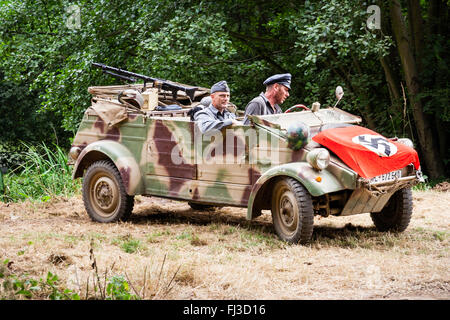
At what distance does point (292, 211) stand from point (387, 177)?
3.21 feet

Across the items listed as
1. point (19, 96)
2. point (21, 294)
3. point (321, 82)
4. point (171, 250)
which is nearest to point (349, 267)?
point (171, 250)

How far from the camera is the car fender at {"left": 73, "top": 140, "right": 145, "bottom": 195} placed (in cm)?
844

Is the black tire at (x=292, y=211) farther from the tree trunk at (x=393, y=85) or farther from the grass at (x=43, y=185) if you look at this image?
the tree trunk at (x=393, y=85)

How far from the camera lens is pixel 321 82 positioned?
1470 cm

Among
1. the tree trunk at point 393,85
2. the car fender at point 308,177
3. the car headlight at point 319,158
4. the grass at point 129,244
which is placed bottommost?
the grass at point 129,244

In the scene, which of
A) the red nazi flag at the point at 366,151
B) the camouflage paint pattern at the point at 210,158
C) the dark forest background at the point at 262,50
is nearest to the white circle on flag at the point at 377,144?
the red nazi flag at the point at 366,151

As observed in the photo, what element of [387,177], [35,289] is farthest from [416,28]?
[35,289]

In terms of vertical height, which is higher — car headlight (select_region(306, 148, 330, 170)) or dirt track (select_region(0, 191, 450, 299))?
car headlight (select_region(306, 148, 330, 170))

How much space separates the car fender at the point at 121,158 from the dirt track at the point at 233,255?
47cm

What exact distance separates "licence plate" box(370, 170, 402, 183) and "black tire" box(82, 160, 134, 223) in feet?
9.99

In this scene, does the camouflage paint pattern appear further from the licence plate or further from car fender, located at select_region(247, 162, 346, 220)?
the licence plate

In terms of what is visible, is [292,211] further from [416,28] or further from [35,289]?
[416,28]

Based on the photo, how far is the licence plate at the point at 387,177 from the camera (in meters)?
6.97

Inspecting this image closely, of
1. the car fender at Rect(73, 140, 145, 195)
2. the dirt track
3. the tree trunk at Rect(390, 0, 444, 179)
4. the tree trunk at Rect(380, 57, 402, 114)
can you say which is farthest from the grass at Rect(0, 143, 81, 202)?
the tree trunk at Rect(390, 0, 444, 179)
